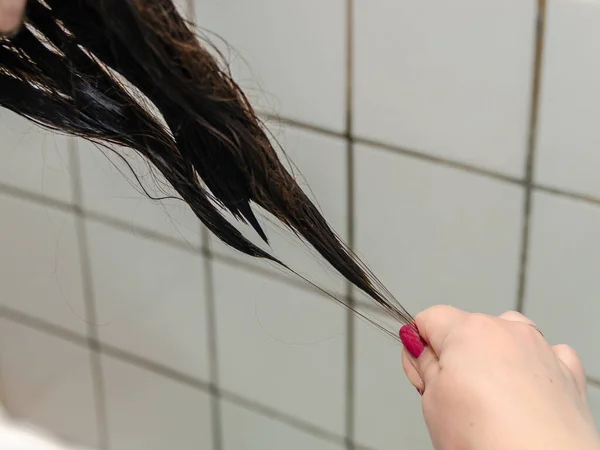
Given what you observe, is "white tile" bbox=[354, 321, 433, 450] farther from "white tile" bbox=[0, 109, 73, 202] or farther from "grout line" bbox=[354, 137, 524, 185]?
→ "white tile" bbox=[0, 109, 73, 202]

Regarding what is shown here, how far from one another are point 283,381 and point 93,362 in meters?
0.24

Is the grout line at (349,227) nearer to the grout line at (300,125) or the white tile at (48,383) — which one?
the grout line at (300,125)

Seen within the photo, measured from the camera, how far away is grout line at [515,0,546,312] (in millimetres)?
542

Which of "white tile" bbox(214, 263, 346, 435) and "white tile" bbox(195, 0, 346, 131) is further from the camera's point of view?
"white tile" bbox(214, 263, 346, 435)

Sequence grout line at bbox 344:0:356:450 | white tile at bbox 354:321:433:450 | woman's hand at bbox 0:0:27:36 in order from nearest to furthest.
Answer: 1. woman's hand at bbox 0:0:27:36
2. grout line at bbox 344:0:356:450
3. white tile at bbox 354:321:433:450

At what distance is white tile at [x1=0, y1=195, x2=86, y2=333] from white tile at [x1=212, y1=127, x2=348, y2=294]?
0.86 feet

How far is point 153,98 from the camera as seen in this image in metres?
0.44

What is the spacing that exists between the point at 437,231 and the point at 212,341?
0.27 m

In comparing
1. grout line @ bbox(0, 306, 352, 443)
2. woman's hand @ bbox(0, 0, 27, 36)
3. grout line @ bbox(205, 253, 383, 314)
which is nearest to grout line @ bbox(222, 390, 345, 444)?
grout line @ bbox(0, 306, 352, 443)

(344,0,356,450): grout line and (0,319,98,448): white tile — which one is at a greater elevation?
(344,0,356,450): grout line

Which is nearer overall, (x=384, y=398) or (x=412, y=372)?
(x=412, y=372)

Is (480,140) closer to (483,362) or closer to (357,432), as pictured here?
(483,362)

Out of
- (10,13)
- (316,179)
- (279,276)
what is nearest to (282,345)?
(279,276)

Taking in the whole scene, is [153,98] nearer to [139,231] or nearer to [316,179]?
[316,179]
